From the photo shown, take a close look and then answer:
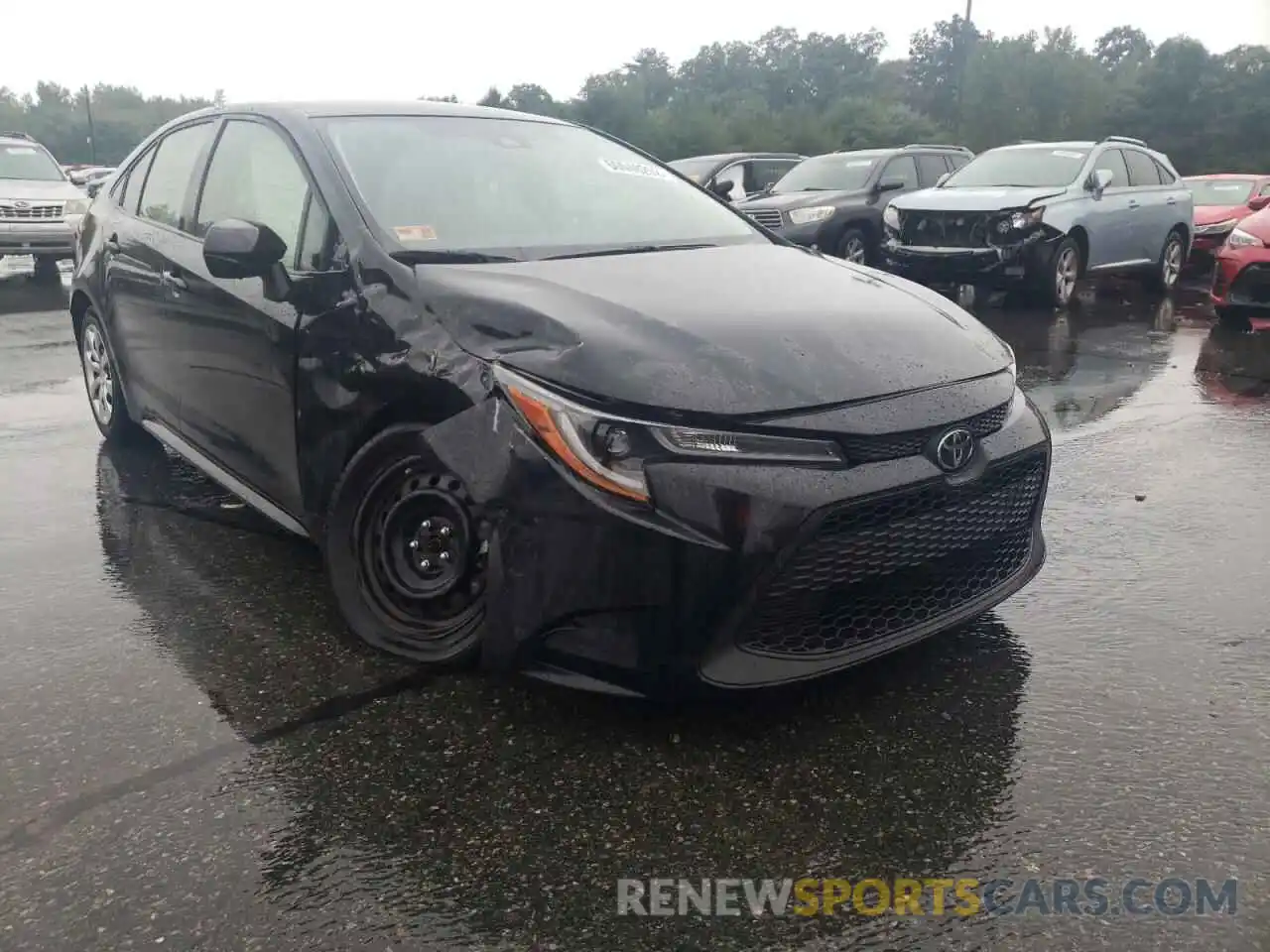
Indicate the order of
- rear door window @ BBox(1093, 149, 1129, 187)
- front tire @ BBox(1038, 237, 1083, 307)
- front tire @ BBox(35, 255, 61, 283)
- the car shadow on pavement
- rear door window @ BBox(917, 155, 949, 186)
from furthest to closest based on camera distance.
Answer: front tire @ BBox(35, 255, 61, 283) < rear door window @ BBox(917, 155, 949, 186) < rear door window @ BBox(1093, 149, 1129, 187) < front tire @ BBox(1038, 237, 1083, 307) < the car shadow on pavement

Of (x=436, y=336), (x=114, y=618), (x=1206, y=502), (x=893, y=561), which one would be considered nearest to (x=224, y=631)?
(x=114, y=618)

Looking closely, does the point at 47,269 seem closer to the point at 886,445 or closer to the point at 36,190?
the point at 36,190

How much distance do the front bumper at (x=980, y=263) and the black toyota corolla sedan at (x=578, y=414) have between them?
7284 millimetres

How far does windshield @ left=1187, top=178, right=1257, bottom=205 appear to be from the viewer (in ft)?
53.2

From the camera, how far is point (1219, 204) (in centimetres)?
Result: 1608

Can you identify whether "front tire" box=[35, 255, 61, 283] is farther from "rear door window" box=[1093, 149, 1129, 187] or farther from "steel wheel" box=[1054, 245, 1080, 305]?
"rear door window" box=[1093, 149, 1129, 187]

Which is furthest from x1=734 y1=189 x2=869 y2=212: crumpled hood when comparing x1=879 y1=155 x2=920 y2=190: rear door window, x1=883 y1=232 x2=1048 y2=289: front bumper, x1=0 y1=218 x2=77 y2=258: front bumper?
x1=0 y1=218 x2=77 y2=258: front bumper

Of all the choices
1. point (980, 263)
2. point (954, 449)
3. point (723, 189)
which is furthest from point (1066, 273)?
point (954, 449)

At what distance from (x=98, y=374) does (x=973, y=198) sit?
840 centimetres

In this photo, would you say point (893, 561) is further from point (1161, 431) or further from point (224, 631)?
point (1161, 431)

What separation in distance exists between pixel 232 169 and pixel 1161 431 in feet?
15.4

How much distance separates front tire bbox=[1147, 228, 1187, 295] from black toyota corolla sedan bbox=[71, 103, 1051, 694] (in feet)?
33.5

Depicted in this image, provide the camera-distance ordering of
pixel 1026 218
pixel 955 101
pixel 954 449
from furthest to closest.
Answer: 1. pixel 955 101
2. pixel 1026 218
3. pixel 954 449

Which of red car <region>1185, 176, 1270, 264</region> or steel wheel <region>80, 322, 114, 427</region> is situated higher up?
red car <region>1185, 176, 1270, 264</region>
